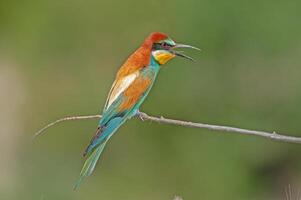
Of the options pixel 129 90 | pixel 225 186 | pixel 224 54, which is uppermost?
pixel 224 54

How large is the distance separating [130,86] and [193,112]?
6.87 feet

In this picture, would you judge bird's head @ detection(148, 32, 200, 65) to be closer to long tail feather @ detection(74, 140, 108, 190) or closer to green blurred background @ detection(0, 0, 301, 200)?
long tail feather @ detection(74, 140, 108, 190)

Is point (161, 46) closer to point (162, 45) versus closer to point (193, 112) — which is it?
point (162, 45)

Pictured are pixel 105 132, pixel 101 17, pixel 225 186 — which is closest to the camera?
pixel 105 132

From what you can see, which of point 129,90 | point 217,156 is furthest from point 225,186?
point 129,90

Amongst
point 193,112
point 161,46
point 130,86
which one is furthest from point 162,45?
point 193,112

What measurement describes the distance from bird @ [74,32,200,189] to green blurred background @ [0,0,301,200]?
189 cm

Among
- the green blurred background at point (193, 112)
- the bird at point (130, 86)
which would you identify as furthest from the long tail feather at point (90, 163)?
the green blurred background at point (193, 112)

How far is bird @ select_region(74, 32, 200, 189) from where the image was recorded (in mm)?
2533

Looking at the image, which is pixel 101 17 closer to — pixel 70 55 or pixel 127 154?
pixel 70 55

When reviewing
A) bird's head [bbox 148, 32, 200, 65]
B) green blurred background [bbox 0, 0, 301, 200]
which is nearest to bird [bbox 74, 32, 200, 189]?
bird's head [bbox 148, 32, 200, 65]

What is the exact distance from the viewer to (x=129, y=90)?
102 inches

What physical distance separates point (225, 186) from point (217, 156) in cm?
15

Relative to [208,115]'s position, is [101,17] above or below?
above
